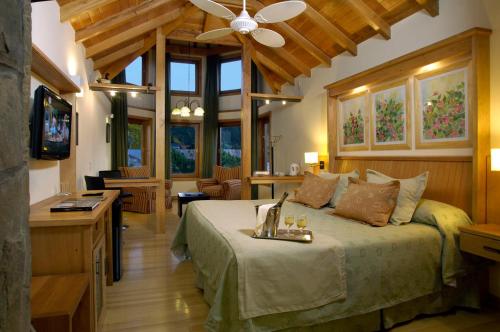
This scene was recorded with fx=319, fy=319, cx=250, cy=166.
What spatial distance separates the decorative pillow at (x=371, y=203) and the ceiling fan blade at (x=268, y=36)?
1.67m

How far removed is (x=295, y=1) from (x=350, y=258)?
1962mm

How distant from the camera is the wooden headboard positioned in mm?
2746

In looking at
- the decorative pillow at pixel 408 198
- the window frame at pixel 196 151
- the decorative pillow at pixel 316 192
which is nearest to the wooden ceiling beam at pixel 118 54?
the window frame at pixel 196 151

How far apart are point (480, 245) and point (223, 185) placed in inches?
209

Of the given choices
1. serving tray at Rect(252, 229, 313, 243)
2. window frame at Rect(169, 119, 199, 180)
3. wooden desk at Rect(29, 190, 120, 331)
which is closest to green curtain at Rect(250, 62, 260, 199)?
window frame at Rect(169, 119, 199, 180)

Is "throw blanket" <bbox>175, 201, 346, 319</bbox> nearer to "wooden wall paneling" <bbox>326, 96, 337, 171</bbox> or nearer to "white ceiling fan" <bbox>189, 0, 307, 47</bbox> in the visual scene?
"white ceiling fan" <bbox>189, 0, 307, 47</bbox>

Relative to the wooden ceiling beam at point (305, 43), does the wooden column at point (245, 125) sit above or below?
below

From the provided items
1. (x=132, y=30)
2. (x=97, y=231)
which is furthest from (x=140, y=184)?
(x=97, y=231)

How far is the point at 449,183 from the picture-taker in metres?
2.89

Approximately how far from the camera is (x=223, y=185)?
710 centimetres

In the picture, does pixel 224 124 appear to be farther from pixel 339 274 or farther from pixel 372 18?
pixel 339 274

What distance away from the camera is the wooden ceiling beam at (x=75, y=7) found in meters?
3.32

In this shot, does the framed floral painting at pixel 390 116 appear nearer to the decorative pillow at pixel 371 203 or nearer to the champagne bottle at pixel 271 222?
the decorative pillow at pixel 371 203

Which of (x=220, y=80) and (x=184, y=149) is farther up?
(x=220, y=80)
